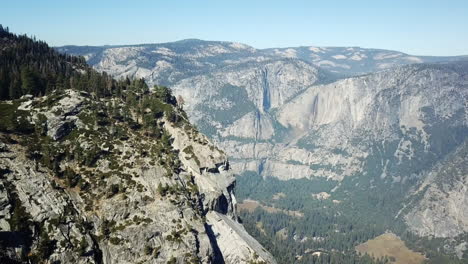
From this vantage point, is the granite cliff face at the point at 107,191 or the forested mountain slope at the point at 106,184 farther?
the forested mountain slope at the point at 106,184

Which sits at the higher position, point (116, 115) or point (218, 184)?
point (116, 115)

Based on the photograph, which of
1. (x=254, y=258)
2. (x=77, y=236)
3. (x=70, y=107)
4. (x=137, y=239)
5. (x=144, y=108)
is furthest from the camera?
(x=144, y=108)

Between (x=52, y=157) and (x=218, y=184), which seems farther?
(x=218, y=184)

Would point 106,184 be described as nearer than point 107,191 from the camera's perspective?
No

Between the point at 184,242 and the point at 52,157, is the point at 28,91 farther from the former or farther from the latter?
the point at 184,242

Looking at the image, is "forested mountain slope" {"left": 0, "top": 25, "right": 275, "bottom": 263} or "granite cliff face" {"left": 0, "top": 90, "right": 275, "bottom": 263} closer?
"granite cliff face" {"left": 0, "top": 90, "right": 275, "bottom": 263}

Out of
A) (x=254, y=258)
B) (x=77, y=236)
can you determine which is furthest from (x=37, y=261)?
(x=254, y=258)

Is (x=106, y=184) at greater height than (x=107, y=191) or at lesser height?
greater

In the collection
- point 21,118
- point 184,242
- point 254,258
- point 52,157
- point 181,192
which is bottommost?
point 254,258
